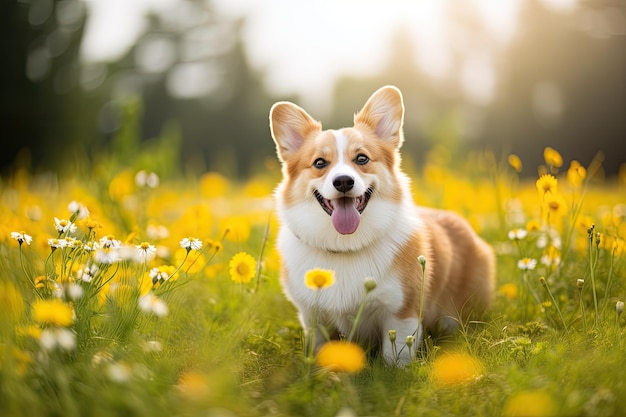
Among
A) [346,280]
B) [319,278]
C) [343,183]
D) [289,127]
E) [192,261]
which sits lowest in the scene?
[346,280]

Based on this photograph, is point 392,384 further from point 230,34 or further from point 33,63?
point 230,34

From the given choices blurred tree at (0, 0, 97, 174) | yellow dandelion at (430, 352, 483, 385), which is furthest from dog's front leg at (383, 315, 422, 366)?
blurred tree at (0, 0, 97, 174)

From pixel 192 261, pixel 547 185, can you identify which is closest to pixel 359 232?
pixel 192 261

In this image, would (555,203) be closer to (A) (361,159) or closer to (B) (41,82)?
(A) (361,159)

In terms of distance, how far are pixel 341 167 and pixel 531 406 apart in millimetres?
1429

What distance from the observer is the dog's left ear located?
302 centimetres

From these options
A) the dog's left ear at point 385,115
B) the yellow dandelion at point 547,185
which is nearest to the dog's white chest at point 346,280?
the dog's left ear at point 385,115

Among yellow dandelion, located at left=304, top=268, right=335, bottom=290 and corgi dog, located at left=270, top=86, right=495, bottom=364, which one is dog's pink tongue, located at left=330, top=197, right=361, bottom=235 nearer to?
corgi dog, located at left=270, top=86, right=495, bottom=364

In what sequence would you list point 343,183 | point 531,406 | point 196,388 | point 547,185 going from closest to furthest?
point 531,406 < point 196,388 < point 343,183 < point 547,185

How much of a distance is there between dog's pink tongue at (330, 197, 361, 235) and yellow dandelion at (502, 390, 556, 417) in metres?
1.09

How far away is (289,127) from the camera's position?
310 centimetres

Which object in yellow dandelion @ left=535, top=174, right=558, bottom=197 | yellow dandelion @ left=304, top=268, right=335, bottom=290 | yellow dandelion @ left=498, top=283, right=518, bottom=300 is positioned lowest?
yellow dandelion @ left=498, top=283, right=518, bottom=300

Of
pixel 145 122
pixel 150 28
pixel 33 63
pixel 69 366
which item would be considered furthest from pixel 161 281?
pixel 150 28

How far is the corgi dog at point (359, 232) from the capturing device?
2.68 meters
